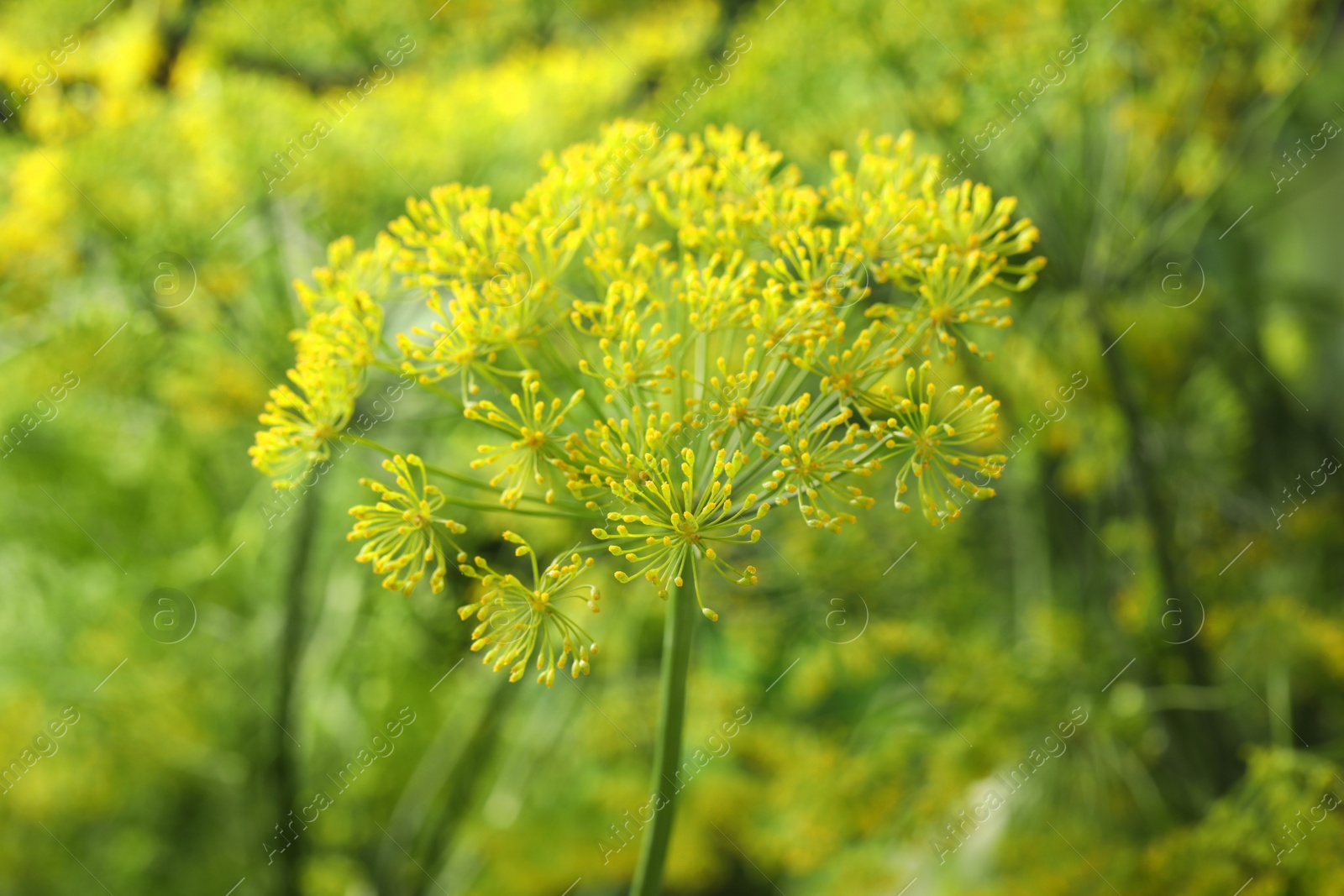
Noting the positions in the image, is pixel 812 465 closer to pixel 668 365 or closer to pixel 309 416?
pixel 668 365

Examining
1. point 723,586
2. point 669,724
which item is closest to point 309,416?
point 669,724

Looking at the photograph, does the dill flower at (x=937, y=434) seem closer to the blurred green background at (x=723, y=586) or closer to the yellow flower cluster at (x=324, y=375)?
the yellow flower cluster at (x=324, y=375)

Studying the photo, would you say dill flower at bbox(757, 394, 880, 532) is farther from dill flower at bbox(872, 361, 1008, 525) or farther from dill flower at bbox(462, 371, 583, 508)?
dill flower at bbox(462, 371, 583, 508)

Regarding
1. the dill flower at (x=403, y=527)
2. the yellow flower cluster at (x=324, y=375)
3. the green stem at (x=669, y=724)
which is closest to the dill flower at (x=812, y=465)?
the green stem at (x=669, y=724)

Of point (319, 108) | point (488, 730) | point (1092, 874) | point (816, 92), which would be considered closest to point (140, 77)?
point (319, 108)

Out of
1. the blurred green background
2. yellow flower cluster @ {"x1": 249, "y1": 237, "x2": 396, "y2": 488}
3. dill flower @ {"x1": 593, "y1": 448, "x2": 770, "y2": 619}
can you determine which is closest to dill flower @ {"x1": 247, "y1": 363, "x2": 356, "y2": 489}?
yellow flower cluster @ {"x1": 249, "y1": 237, "x2": 396, "y2": 488}
